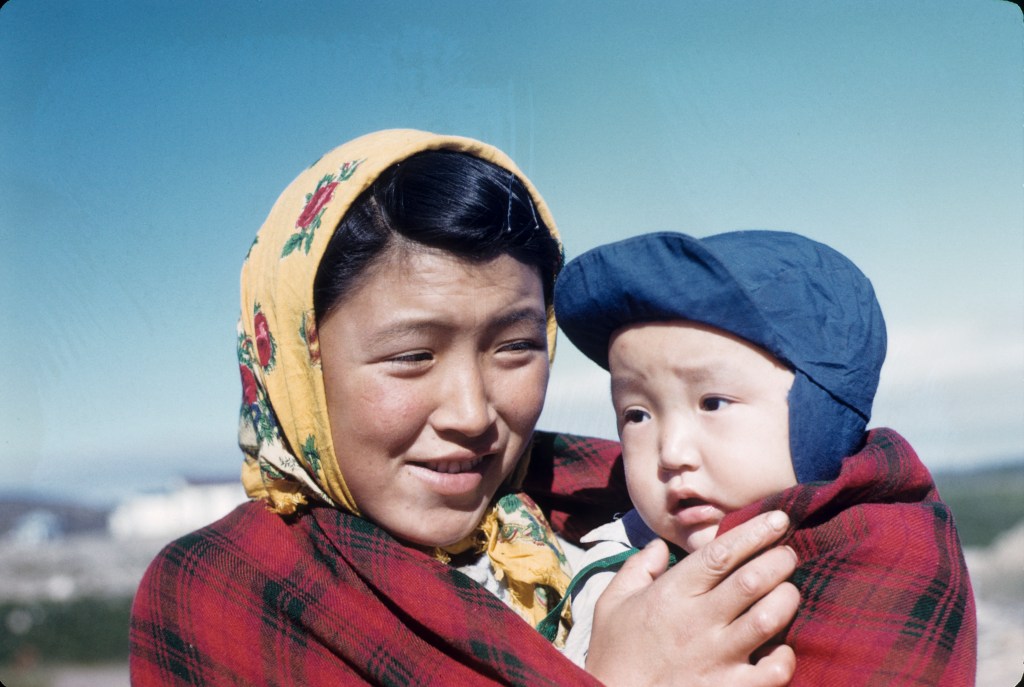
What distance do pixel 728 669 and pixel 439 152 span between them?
1.21 m

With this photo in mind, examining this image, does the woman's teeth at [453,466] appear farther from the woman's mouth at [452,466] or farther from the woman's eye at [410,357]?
the woman's eye at [410,357]

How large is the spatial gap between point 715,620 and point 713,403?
0.40m

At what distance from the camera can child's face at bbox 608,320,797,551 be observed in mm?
1668

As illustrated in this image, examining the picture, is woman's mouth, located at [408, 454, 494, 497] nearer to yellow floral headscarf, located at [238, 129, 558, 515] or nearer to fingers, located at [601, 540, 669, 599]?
yellow floral headscarf, located at [238, 129, 558, 515]

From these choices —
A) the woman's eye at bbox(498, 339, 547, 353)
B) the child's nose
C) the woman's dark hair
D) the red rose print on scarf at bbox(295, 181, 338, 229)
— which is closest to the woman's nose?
the woman's eye at bbox(498, 339, 547, 353)

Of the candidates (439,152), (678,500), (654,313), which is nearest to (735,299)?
(654,313)

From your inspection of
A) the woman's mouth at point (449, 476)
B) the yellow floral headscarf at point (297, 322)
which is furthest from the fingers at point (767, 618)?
the yellow floral headscarf at point (297, 322)

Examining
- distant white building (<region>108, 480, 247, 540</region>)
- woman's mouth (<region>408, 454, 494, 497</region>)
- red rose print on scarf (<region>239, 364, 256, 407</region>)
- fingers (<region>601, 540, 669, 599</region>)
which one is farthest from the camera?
distant white building (<region>108, 480, 247, 540</region>)

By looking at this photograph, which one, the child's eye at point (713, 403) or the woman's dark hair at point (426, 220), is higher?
the woman's dark hair at point (426, 220)

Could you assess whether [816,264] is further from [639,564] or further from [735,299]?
[639,564]

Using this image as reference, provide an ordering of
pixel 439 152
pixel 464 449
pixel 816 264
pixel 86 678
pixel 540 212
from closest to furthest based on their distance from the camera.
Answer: pixel 816 264
pixel 464 449
pixel 439 152
pixel 540 212
pixel 86 678

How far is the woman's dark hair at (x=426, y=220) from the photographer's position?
6.12ft

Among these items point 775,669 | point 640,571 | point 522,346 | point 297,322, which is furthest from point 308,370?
point 775,669

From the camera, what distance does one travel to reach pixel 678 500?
5.76ft
